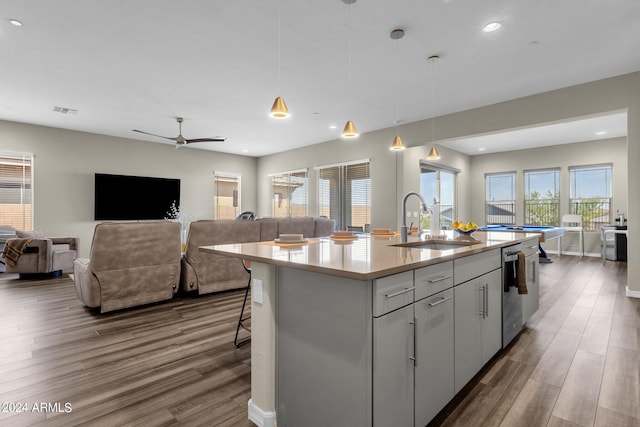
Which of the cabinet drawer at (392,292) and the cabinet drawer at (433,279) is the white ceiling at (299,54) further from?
the cabinet drawer at (392,292)

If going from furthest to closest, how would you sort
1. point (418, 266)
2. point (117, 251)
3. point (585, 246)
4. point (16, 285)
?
point (585, 246)
point (16, 285)
point (117, 251)
point (418, 266)

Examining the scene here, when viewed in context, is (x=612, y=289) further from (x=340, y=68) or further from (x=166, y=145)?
(x=166, y=145)

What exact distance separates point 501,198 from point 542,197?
99cm

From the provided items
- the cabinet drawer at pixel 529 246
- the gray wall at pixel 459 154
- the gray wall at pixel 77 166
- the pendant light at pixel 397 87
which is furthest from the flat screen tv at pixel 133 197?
the cabinet drawer at pixel 529 246

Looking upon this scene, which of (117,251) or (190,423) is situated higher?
(117,251)

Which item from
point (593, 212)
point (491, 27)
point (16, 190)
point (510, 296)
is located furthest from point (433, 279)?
point (593, 212)

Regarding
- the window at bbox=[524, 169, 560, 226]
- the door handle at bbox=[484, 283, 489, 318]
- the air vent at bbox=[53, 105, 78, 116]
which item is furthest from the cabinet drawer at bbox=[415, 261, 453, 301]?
the window at bbox=[524, 169, 560, 226]

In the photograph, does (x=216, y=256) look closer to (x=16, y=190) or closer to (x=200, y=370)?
(x=200, y=370)

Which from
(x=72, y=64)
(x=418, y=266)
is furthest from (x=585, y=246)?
(x=72, y=64)

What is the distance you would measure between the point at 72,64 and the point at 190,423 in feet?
13.7

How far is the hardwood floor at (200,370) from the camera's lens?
1717 millimetres

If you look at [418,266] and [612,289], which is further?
[612,289]

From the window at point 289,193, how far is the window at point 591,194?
22.3ft

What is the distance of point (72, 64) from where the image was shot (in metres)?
3.75
